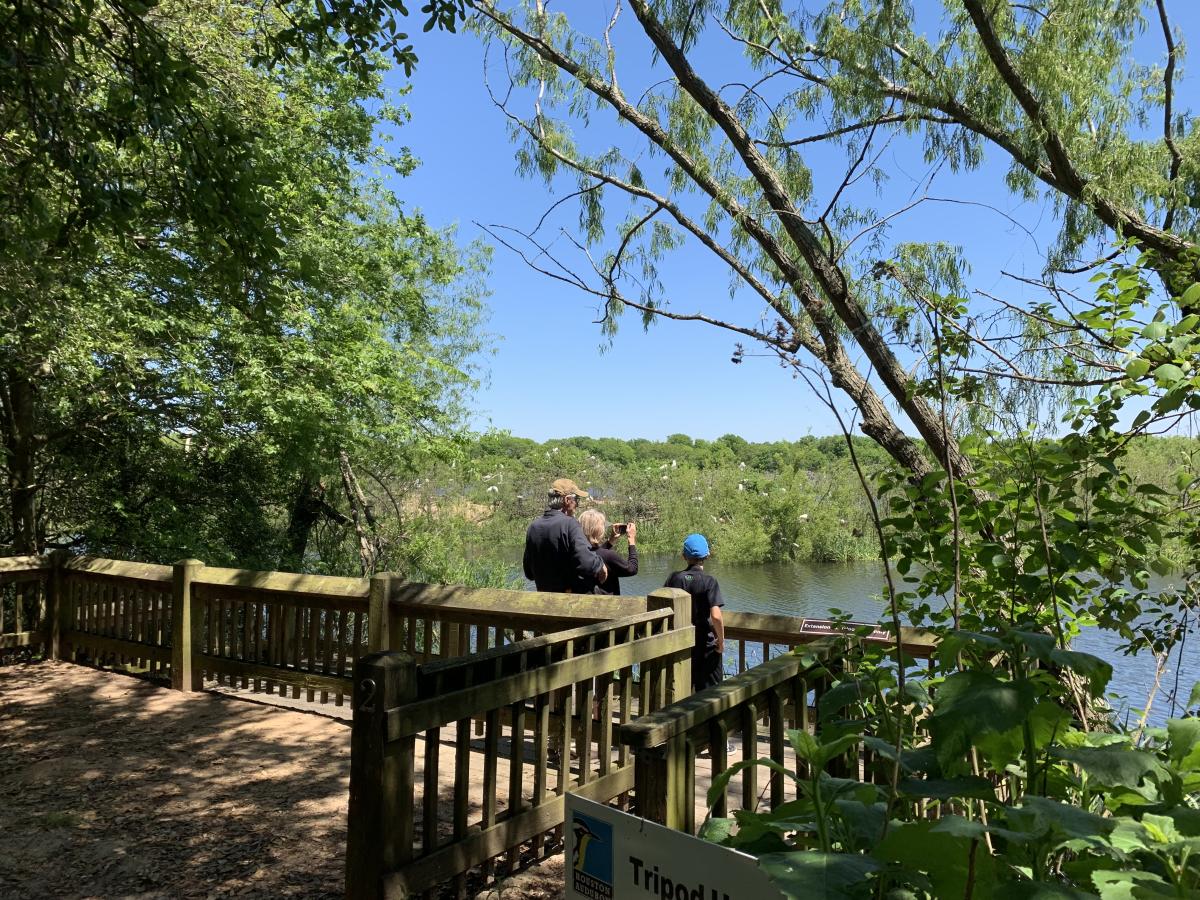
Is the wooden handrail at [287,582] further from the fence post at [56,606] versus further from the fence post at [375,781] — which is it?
the fence post at [375,781]

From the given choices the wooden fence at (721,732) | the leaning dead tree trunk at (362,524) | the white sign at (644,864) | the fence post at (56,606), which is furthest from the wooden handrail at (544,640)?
the leaning dead tree trunk at (362,524)

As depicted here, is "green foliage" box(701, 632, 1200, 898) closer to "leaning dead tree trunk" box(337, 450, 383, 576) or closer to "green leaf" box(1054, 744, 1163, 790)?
"green leaf" box(1054, 744, 1163, 790)

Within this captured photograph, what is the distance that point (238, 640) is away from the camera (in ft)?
20.0

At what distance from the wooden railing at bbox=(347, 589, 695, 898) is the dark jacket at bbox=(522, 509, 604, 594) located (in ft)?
2.55

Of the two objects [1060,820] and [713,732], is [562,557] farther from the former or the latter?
[1060,820]

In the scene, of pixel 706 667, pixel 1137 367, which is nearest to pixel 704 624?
pixel 706 667

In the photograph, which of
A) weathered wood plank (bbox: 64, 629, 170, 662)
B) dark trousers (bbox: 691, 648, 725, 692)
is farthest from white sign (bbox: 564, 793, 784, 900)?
weathered wood plank (bbox: 64, 629, 170, 662)

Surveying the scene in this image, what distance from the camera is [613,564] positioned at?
5.13 metres

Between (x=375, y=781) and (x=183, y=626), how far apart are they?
412 cm

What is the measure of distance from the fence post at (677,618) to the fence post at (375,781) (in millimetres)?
1700

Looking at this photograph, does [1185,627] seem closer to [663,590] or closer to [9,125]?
[663,590]

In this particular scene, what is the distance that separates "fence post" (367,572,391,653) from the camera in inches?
194

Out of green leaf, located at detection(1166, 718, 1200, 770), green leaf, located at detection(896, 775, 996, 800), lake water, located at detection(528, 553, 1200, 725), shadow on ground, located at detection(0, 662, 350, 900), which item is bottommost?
lake water, located at detection(528, 553, 1200, 725)

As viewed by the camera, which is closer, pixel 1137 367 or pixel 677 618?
pixel 1137 367
